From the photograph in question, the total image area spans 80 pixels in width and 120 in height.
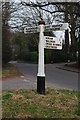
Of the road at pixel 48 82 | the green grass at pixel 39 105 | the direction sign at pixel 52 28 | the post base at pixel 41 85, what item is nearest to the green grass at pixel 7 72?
the road at pixel 48 82

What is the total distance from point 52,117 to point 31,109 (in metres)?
0.58

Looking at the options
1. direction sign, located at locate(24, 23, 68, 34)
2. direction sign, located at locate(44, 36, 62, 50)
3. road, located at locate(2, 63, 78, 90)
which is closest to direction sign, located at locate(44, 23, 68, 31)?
direction sign, located at locate(24, 23, 68, 34)

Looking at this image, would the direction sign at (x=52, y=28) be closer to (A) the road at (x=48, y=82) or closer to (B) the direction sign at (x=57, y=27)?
(B) the direction sign at (x=57, y=27)

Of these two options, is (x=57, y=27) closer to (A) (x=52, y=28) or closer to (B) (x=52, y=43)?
(A) (x=52, y=28)

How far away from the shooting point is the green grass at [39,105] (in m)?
6.17

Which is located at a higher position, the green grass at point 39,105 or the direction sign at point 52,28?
the direction sign at point 52,28

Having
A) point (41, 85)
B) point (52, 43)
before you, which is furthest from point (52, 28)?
point (41, 85)

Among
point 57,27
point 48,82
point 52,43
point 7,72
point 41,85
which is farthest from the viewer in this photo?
point 7,72

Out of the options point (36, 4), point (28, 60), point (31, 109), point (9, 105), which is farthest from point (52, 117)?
point (28, 60)

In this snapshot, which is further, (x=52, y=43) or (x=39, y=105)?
(x=52, y=43)

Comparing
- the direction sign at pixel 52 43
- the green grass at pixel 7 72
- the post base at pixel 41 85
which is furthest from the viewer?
the green grass at pixel 7 72

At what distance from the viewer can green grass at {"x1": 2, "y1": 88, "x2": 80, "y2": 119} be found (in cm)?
617

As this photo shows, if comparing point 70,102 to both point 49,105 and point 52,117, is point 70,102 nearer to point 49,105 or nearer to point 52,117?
point 49,105

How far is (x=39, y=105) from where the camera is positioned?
6.73 meters
